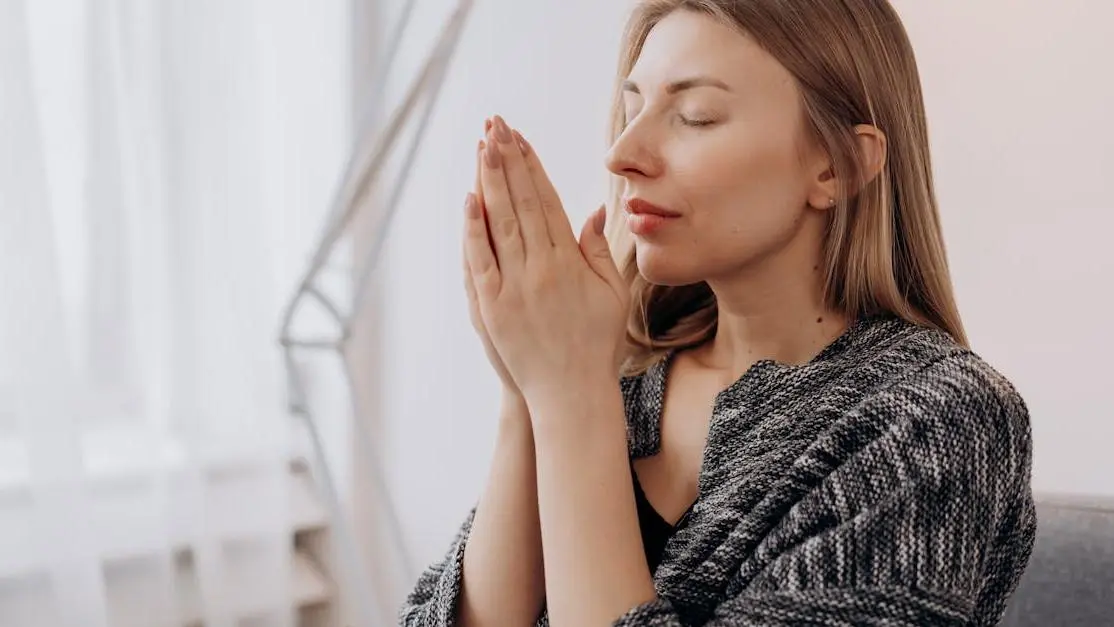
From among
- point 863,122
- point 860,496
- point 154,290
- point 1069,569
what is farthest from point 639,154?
point 154,290

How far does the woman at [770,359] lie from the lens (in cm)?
70

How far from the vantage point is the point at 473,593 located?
86cm

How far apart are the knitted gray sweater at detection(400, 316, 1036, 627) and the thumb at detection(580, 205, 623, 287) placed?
0.13 m

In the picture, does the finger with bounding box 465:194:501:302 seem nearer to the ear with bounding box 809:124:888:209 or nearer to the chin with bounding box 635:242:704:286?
the chin with bounding box 635:242:704:286

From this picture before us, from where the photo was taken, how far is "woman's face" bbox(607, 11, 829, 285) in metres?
0.76

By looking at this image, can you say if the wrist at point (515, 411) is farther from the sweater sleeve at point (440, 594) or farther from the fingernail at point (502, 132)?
the fingernail at point (502, 132)

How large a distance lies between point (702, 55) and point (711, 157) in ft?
0.25

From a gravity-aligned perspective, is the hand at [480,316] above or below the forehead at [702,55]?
below

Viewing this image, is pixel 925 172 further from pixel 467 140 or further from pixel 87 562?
pixel 87 562

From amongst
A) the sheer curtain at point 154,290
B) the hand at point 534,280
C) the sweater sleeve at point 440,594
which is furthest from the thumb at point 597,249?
the sheer curtain at point 154,290

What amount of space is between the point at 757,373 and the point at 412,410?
3.67 feet

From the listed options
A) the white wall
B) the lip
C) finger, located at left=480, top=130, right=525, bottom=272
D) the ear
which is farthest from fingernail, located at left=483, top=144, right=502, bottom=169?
the white wall

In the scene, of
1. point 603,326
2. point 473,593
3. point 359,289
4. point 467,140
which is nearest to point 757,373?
point 603,326

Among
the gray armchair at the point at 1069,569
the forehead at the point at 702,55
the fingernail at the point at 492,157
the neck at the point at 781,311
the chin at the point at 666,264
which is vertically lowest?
the gray armchair at the point at 1069,569
